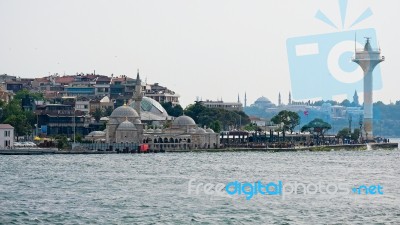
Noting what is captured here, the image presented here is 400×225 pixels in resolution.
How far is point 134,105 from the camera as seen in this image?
109 m

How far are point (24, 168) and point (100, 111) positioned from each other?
196 ft

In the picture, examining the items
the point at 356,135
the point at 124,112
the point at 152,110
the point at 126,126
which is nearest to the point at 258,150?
the point at 124,112

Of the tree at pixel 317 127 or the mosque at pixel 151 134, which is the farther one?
the tree at pixel 317 127

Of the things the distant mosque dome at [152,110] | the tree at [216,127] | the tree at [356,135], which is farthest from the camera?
the tree at [356,135]

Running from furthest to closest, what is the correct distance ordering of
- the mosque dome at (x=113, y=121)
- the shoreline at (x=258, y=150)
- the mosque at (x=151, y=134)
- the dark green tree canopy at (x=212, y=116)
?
1. the dark green tree canopy at (x=212, y=116)
2. the mosque dome at (x=113, y=121)
3. the mosque at (x=151, y=134)
4. the shoreline at (x=258, y=150)

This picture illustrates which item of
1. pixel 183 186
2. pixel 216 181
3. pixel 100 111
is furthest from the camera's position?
pixel 100 111

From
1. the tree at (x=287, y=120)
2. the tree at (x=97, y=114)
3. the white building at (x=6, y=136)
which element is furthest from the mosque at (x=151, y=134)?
the tree at (x=287, y=120)

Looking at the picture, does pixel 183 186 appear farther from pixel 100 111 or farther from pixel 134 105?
pixel 100 111

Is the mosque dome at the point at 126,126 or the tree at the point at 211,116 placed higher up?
the tree at the point at 211,116

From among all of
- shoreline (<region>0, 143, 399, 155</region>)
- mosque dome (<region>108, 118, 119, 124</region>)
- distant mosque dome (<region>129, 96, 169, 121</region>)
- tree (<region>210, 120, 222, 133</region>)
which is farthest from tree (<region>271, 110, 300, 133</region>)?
mosque dome (<region>108, 118, 119, 124</region>)

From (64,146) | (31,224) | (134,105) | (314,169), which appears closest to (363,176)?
(314,169)

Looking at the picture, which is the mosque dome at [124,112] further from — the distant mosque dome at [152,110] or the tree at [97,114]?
the distant mosque dome at [152,110]

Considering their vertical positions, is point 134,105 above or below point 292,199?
above

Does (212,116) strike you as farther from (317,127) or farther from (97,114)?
(97,114)
